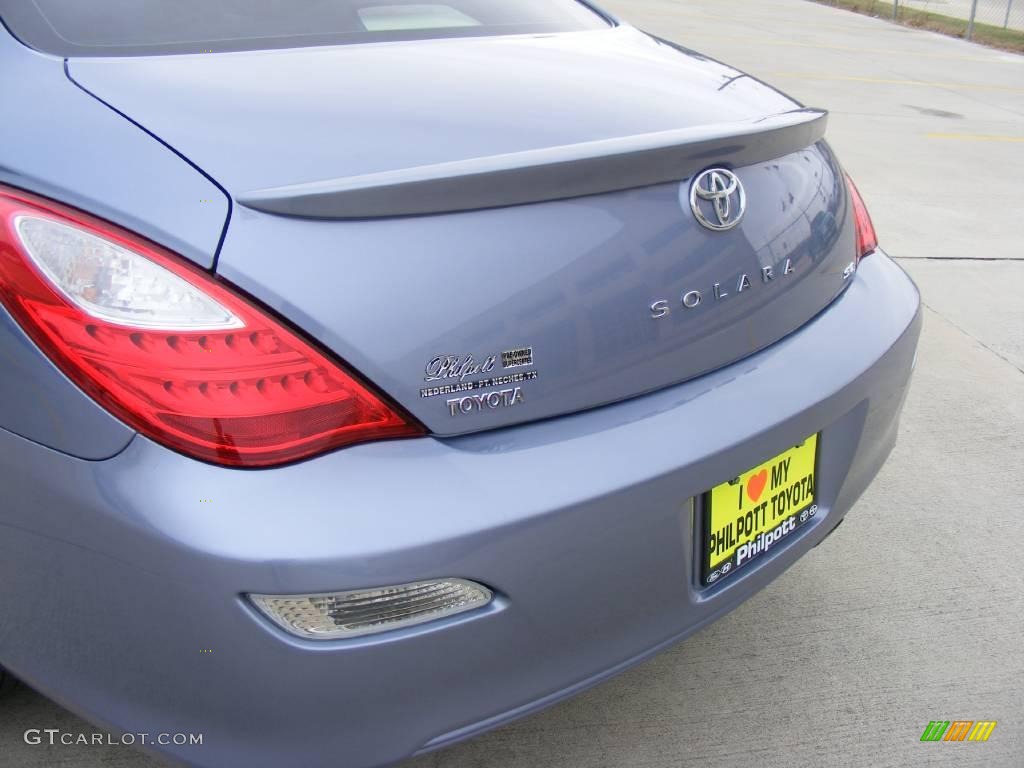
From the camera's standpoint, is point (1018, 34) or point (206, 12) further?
point (1018, 34)

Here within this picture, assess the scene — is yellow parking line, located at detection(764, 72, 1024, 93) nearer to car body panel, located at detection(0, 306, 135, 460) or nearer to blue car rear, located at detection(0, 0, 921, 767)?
blue car rear, located at detection(0, 0, 921, 767)

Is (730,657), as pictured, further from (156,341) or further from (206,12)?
(206,12)

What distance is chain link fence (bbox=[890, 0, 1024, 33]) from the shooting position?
1875 centimetres

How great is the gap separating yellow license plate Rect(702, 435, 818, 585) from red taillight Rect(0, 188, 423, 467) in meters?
0.65

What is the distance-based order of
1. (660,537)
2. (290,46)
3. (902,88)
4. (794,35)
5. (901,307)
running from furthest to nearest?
(794,35), (902,88), (901,307), (290,46), (660,537)

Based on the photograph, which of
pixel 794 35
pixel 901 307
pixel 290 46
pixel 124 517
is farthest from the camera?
pixel 794 35

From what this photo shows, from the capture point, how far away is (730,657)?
6.99 ft

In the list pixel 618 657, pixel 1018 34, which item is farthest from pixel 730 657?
pixel 1018 34

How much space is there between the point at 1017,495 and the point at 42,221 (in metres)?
2.56

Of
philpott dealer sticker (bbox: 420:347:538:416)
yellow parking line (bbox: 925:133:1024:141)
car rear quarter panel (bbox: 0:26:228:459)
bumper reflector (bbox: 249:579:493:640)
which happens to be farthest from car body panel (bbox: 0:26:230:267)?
yellow parking line (bbox: 925:133:1024:141)

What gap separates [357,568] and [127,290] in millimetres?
441

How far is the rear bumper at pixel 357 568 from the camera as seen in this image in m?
1.21

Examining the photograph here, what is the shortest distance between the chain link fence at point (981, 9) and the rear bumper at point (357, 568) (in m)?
18.6

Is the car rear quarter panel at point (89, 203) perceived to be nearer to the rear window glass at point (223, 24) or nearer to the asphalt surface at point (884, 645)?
the rear window glass at point (223, 24)
